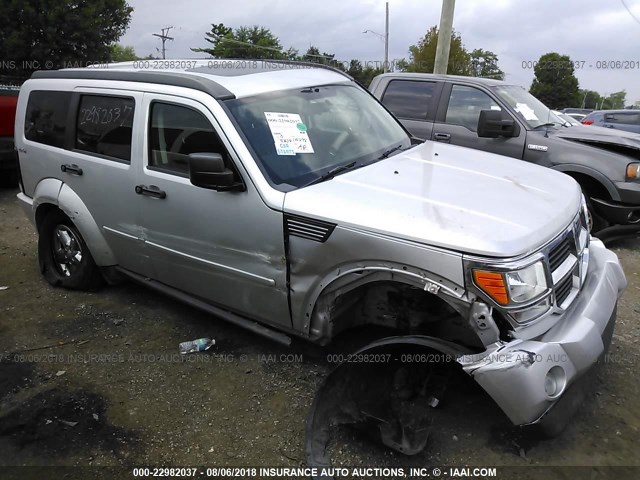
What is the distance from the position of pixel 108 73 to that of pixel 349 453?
3.22 metres

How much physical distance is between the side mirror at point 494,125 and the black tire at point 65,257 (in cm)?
413

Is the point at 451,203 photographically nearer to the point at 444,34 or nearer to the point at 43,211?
the point at 43,211

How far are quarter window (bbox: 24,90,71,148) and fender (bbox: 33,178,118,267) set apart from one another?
1.23 ft

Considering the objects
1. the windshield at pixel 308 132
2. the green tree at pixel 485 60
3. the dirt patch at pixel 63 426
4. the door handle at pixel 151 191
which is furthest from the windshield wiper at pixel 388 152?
the green tree at pixel 485 60

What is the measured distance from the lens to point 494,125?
18.3 ft

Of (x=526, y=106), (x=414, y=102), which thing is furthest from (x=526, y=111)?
(x=414, y=102)

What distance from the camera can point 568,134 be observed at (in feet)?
19.3

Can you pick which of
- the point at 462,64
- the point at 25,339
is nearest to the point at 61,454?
the point at 25,339

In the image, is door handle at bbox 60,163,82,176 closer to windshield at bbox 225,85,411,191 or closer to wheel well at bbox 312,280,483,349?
windshield at bbox 225,85,411,191

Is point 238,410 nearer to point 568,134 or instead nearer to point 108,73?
point 108,73

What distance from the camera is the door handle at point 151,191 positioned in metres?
3.44

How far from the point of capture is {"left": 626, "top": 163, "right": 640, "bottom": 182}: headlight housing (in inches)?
213

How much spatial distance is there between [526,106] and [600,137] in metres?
0.94

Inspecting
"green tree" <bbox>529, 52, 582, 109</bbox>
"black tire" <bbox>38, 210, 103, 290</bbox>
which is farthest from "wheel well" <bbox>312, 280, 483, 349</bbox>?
"green tree" <bbox>529, 52, 582, 109</bbox>
